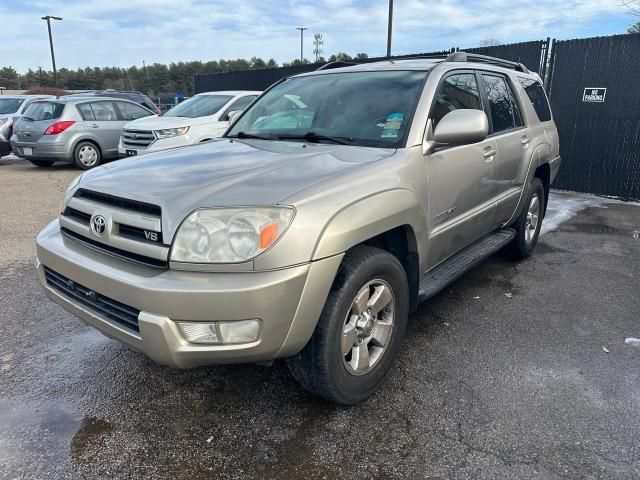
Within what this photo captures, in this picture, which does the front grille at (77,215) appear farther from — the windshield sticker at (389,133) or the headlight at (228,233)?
the windshield sticker at (389,133)

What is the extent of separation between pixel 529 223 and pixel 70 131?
985 cm

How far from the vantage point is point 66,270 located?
2.53 meters

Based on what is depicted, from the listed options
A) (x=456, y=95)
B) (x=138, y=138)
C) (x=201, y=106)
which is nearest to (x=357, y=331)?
(x=456, y=95)

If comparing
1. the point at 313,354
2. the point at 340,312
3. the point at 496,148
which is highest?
the point at 496,148

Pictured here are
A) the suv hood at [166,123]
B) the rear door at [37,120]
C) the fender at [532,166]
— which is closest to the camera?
the fender at [532,166]

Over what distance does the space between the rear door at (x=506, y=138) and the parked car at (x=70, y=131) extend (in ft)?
31.6

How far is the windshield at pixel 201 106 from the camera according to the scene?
381 inches

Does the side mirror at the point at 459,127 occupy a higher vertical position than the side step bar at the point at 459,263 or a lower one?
higher

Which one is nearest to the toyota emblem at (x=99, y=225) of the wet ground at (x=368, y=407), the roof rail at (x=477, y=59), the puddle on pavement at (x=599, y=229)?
the wet ground at (x=368, y=407)

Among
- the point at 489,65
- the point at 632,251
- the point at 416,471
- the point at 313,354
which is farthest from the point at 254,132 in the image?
the point at 632,251

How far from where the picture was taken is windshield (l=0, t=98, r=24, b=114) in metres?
13.8

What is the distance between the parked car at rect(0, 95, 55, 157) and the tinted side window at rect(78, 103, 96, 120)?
1.59 metres

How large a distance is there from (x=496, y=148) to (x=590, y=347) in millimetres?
1618

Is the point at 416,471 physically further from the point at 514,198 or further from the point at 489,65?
the point at 489,65
